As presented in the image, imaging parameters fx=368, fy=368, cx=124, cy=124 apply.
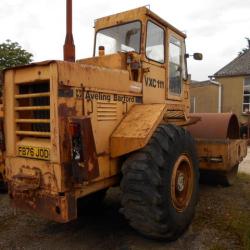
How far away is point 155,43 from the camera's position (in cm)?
545

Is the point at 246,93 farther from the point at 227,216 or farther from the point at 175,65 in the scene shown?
the point at 227,216

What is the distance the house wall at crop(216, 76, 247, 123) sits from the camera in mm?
24875

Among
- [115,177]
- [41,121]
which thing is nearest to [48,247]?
[115,177]

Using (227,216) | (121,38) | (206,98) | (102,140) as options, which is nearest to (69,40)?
(121,38)

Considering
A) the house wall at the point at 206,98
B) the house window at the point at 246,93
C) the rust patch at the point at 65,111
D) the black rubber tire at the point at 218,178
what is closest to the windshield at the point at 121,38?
the rust patch at the point at 65,111

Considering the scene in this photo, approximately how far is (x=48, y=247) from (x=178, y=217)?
5.34 feet

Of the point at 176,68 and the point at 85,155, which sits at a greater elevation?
the point at 176,68

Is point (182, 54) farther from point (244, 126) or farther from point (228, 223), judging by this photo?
point (244, 126)

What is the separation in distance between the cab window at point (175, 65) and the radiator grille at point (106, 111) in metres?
1.73

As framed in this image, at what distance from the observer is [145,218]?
4141 mm

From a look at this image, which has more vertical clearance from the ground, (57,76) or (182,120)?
(57,76)

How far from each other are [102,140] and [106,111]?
1.17 ft

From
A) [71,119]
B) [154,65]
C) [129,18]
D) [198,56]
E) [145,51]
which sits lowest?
[71,119]

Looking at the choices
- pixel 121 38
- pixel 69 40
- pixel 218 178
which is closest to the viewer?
pixel 121 38
